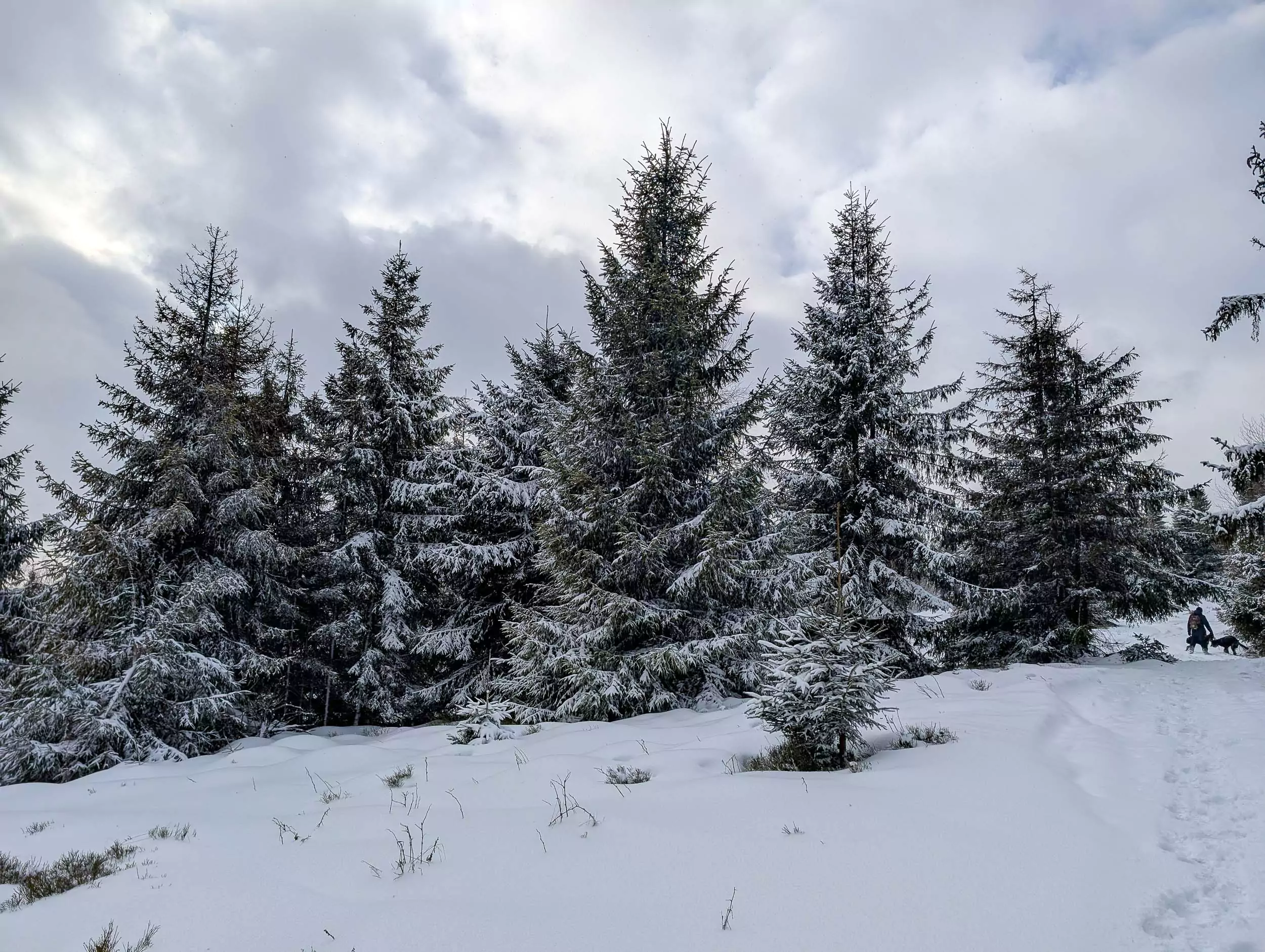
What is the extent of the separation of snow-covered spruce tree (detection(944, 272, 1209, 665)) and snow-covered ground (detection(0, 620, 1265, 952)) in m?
8.59

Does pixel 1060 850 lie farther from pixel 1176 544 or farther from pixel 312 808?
pixel 1176 544

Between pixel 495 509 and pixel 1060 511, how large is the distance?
13.5m

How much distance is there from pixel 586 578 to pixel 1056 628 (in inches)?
455

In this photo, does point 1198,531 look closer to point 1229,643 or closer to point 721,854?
point 1229,643

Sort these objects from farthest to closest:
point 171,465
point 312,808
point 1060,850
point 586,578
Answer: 1. point 171,465
2. point 586,578
3. point 312,808
4. point 1060,850

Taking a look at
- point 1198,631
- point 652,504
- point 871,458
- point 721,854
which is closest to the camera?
point 721,854

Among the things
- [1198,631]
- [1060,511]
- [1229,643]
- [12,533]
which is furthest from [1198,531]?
[12,533]

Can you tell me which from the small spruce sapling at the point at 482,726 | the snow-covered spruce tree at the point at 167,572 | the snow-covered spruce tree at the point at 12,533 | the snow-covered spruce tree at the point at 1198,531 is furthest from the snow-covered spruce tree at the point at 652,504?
the snow-covered spruce tree at the point at 12,533

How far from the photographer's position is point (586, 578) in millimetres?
9539

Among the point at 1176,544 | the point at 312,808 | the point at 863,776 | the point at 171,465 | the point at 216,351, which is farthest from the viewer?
the point at 1176,544

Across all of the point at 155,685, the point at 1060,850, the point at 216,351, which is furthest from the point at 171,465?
the point at 1060,850

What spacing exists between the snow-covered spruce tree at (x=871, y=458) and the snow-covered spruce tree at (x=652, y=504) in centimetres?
313

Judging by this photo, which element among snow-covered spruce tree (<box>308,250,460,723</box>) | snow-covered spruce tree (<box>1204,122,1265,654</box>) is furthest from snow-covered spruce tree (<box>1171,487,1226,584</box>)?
snow-covered spruce tree (<box>308,250,460,723</box>)

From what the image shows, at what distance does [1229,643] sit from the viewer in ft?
67.7
